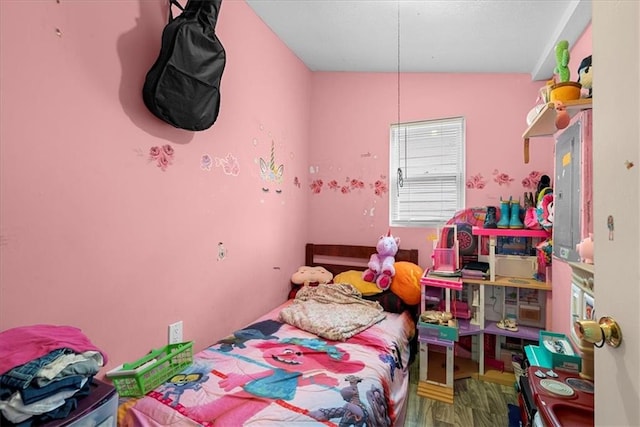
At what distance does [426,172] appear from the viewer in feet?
9.19

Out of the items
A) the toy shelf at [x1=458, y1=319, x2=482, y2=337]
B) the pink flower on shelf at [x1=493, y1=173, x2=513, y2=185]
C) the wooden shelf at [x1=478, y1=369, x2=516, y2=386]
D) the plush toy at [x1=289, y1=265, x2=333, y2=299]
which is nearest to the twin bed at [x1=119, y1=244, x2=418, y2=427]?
the toy shelf at [x1=458, y1=319, x2=482, y2=337]

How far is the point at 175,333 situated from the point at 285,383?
0.63m

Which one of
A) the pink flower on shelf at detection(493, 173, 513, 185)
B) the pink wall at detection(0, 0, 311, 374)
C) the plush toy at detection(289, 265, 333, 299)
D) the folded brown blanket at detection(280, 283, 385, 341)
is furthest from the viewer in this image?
the plush toy at detection(289, 265, 333, 299)

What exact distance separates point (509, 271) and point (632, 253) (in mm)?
2085

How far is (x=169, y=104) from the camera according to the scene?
1433mm

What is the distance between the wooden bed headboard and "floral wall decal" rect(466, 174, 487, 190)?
2.31 feet

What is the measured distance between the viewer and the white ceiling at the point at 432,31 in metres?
1.78

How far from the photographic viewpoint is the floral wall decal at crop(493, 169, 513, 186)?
2531 mm

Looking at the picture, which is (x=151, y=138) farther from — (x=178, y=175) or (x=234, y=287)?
(x=234, y=287)

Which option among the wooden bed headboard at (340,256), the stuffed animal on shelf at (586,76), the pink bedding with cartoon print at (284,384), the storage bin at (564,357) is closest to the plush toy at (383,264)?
the wooden bed headboard at (340,256)

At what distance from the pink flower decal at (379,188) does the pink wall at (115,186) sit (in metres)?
1.17

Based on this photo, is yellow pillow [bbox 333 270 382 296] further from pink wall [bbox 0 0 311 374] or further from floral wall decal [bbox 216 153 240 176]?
floral wall decal [bbox 216 153 240 176]

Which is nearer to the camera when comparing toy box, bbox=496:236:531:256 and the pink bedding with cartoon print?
the pink bedding with cartoon print

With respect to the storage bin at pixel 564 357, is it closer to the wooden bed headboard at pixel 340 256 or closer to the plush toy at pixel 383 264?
the plush toy at pixel 383 264
